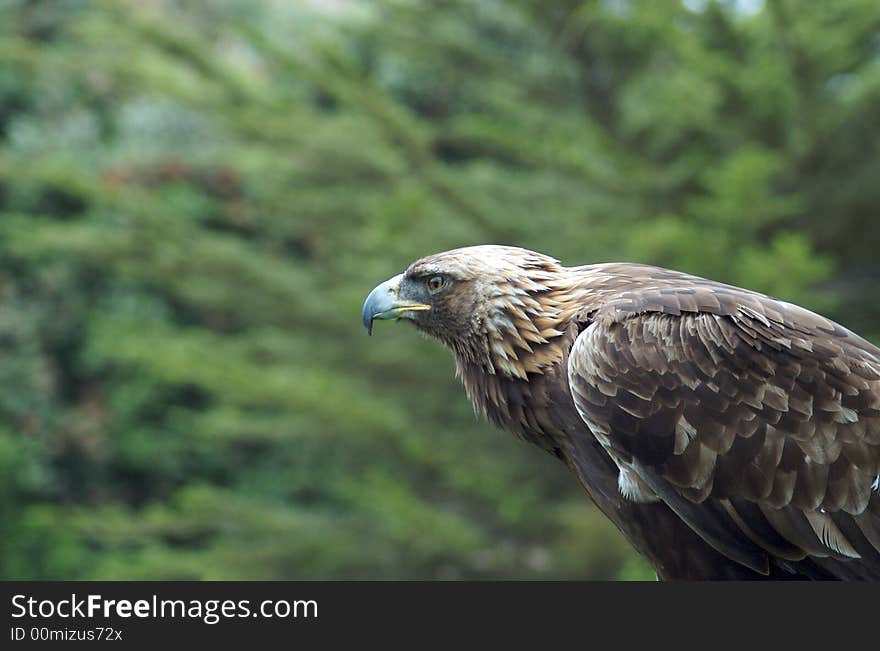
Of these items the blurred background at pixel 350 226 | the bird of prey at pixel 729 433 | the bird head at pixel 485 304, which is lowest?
the bird of prey at pixel 729 433

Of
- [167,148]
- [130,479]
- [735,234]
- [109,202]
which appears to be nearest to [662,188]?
[735,234]

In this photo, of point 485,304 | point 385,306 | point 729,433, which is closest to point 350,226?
point 385,306

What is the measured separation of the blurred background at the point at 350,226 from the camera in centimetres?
818

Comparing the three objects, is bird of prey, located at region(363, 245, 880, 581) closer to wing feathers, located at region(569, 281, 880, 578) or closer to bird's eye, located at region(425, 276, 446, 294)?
wing feathers, located at region(569, 281, 880, 578)

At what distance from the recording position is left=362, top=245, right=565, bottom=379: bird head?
10.7ft

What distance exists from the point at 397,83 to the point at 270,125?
548cm

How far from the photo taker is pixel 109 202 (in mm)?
10680

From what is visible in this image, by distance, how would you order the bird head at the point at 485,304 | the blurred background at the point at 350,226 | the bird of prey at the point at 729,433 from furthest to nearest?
the blurred background at the point at 350,226 → the bird head at the point at 485,304 → the bird of prey at the point at 729,433

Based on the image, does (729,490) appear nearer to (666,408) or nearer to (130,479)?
(666,408)

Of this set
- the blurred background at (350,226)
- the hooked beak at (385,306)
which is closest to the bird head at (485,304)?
the hooked beak at (385,306)

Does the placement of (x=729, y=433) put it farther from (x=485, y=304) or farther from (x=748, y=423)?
(x=485, y=304)

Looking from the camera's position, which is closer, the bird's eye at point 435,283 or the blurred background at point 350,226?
the bird's eye at point 435,283

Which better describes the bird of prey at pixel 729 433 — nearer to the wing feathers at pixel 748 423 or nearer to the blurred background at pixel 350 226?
the wing feathers at pixel 748 423

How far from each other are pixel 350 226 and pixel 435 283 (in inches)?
296
